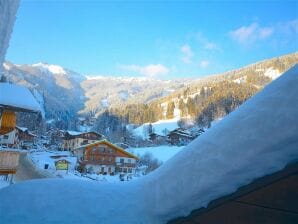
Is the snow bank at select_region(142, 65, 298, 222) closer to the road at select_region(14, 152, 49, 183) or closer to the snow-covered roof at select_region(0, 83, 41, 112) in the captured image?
the snow-covered roof at select_region(0, 83, 41, 112)

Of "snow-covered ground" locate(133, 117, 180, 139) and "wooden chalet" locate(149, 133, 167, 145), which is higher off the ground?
"snow-covered ground" locate(133, 117, 180, 139)

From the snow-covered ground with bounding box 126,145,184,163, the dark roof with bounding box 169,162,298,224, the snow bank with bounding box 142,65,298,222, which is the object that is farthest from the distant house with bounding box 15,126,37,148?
the dark roof with bounding box 169,162,298,224

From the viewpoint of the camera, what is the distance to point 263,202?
4.88ft

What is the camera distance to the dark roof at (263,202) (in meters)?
1.43

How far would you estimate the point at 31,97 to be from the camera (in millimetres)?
7340

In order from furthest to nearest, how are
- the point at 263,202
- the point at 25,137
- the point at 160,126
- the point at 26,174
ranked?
1. the point at 160,126
2. the point at 25,137
3. the point at 26,174
4. the point at 263,202

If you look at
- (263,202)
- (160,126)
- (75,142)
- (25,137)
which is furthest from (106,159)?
(160,126)

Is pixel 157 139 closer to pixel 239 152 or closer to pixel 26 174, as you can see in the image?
pixel 26 174

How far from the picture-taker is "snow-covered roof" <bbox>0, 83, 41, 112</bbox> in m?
6.80

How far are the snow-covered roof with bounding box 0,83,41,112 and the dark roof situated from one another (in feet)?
21.0

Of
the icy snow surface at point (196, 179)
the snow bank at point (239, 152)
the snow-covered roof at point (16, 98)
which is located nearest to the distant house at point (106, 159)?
the snow-covered roof at point (16, 98)

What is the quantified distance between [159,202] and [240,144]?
2.47 feet

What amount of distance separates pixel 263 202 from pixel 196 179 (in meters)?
0.43

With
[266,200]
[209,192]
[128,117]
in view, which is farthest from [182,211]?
[128,117]
